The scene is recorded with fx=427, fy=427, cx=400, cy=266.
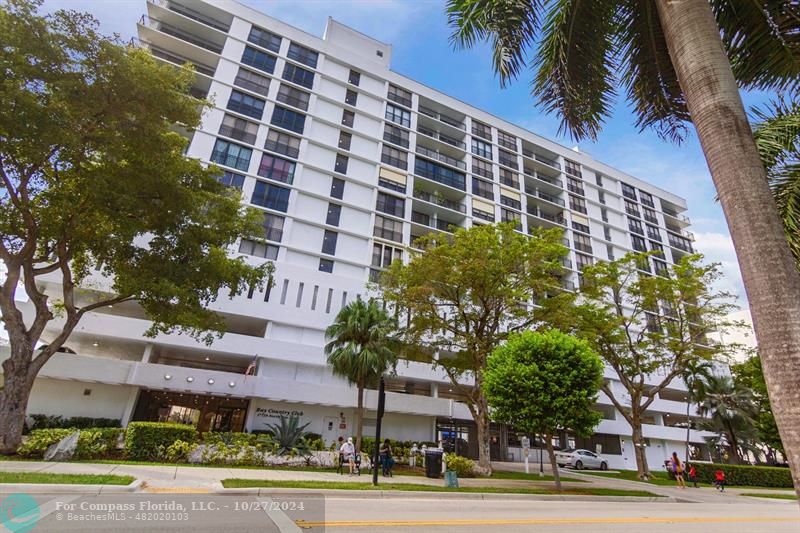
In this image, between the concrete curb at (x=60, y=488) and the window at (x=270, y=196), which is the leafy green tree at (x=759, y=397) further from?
the concrete curb at (x=60, y=488)

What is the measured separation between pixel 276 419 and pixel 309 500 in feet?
62.7

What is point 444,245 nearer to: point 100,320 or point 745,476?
point 100,320

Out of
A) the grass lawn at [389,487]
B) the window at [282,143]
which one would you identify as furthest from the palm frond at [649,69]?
the window at [282,143]

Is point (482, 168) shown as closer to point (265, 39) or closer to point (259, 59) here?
point (259, 59)

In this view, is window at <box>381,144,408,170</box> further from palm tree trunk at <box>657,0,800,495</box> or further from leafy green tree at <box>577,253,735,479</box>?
palm tree trunk at <box>657,0,800,495</box>

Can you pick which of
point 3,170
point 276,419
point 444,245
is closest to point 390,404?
point 276,419

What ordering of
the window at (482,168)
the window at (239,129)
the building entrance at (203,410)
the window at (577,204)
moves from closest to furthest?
the building entrance at (203,410) < the window at (239,129) < the window at (482,168) < the window at (577,204)

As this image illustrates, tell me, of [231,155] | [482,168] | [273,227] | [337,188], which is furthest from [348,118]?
[482,168]

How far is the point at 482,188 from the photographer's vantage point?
45.8m

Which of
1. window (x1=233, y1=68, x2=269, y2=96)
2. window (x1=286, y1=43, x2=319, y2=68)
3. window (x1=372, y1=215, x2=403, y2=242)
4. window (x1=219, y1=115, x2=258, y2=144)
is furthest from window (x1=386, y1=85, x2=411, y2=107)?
window (x1=219, y1=115, x2=258, y2=144)

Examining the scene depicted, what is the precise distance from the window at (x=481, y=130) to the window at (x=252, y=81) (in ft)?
75.9

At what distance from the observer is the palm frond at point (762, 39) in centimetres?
644

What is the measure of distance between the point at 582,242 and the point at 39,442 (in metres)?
49.8

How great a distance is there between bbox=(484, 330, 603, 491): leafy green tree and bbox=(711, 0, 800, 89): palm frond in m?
11.8
